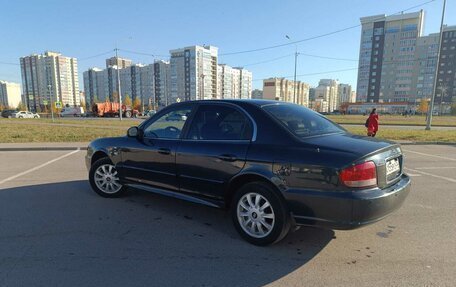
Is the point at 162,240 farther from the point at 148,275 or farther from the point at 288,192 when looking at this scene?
the point at 288,192

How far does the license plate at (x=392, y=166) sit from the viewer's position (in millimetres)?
3174

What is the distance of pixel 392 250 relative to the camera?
10.9 ft

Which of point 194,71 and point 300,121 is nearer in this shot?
point 300,121

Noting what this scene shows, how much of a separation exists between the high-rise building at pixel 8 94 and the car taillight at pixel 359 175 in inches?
5468

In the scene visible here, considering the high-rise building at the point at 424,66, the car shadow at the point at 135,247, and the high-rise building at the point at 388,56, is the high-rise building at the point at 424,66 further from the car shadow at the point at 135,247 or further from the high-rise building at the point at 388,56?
the car shadow at the point at 135,247

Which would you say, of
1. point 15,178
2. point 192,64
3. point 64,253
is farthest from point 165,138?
point 192,64

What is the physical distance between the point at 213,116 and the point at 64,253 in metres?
2.27

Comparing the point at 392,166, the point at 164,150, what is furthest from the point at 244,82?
the point at 392,166

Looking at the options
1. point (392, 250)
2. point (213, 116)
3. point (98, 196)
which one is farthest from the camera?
point (98, 196)

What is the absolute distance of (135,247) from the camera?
131 inches

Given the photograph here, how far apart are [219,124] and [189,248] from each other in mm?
1504

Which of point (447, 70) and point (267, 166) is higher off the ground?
point (447, 70)

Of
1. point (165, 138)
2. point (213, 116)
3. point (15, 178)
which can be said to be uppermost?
point (213, 116)

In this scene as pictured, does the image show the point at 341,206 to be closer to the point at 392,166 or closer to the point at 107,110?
the point at 392,166
